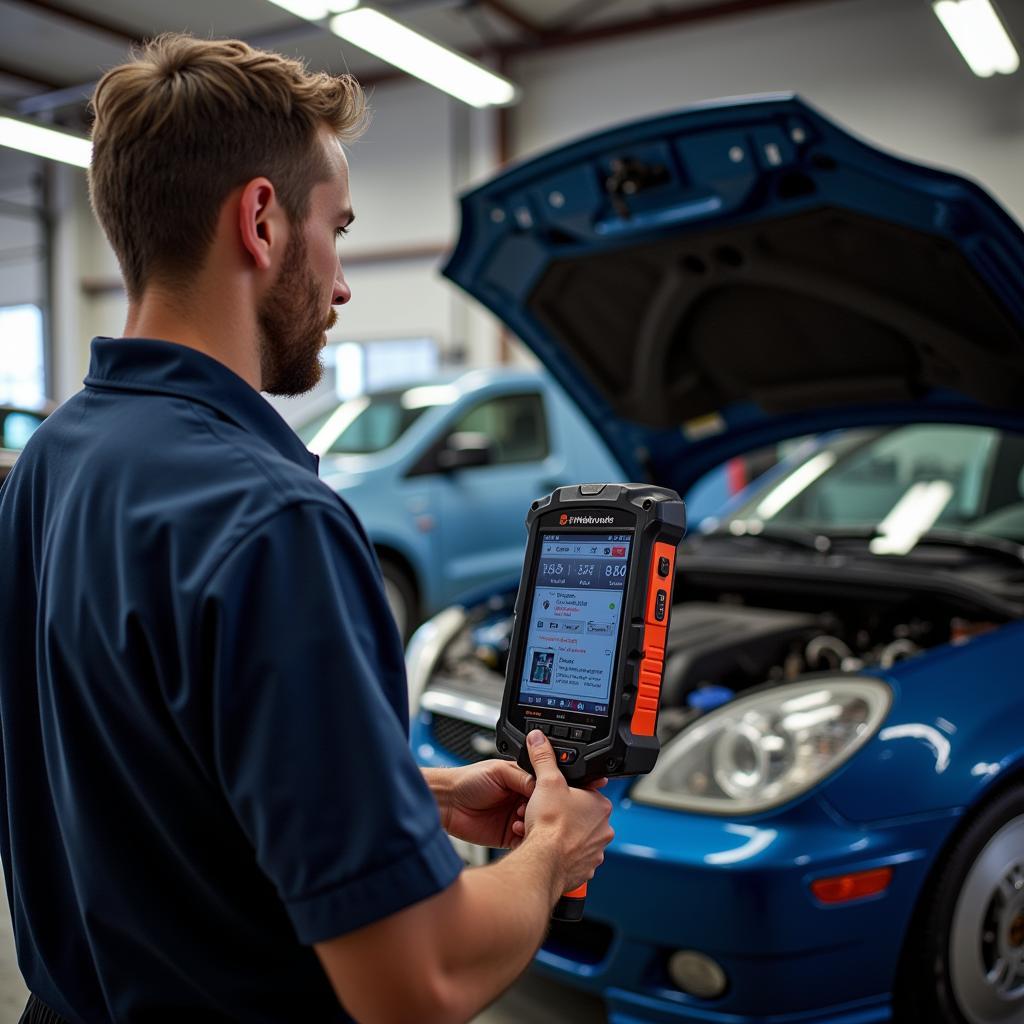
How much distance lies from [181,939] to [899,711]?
4.98 feet

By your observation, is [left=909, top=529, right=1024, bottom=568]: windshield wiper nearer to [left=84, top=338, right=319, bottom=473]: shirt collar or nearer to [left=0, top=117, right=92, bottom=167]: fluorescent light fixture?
[left=84, top=338, right=319, bottom=473]: shirt collar

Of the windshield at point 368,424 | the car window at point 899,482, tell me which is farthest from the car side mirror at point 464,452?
the car window at point 899,482

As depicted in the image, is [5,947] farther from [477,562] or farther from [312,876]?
[477,562]

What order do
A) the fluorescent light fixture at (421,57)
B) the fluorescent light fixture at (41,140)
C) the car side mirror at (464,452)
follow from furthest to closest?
the fluorescent light fixture at (41,140) < the fluorescent light fixture at (421,57) < the car side mirror at (464,452)

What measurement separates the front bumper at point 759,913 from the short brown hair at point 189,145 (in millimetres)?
1401

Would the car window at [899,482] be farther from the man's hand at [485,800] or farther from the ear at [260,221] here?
the ear at [260,221]

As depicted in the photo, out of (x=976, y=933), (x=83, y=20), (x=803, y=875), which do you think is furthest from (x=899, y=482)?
(x=83, y=20)

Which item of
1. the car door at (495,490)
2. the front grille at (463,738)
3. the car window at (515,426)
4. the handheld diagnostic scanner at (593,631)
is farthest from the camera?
the car window at (515,426)

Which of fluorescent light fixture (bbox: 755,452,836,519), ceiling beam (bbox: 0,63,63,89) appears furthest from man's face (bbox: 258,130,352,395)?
ceiling beam (bbox: 0,63,63,89)

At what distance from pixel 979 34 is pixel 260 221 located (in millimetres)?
7100

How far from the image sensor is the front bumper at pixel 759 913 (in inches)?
74.5

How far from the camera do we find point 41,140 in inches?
328

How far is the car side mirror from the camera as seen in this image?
17.7ft

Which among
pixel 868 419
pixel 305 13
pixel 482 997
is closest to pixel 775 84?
pixel 305 13
